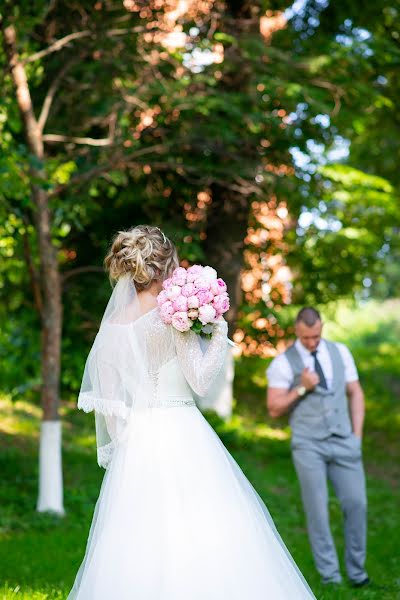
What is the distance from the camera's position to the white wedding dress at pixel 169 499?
4418 mm

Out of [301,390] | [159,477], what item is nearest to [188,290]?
[159,477]

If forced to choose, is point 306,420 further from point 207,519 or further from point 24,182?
point 24,182

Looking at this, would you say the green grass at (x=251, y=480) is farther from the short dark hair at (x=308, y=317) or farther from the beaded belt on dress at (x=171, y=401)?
the short dark hair at (x=308, y=317)

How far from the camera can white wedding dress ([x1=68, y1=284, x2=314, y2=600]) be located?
4.42 metres

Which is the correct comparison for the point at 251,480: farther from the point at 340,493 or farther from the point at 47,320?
the point at 340,493

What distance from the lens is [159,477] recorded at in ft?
15.4

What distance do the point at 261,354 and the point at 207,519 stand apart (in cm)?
1038

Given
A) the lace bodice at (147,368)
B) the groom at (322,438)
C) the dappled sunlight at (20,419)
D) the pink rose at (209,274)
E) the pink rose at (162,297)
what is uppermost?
the pink rose at (209,274)

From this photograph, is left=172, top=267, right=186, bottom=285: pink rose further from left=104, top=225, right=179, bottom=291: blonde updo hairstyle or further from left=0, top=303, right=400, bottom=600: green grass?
left=0, top=303, right=400, bottom=600: green grass

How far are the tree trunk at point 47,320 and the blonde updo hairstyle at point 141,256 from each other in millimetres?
5102

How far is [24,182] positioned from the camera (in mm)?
9180

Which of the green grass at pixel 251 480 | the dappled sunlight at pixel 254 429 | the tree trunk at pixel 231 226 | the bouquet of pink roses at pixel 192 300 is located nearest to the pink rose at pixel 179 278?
the bouquet of pink roses at pixel 192 300

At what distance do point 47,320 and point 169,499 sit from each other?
19.0ft

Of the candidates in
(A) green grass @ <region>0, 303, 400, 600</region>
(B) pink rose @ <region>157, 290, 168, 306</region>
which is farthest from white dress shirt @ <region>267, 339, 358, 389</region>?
(B) pink rose @ <region>157, 290, 168, 306</region>
